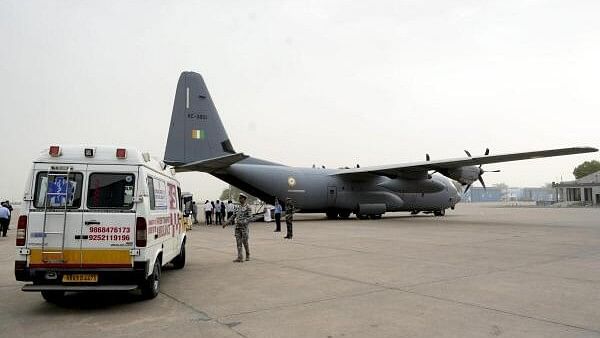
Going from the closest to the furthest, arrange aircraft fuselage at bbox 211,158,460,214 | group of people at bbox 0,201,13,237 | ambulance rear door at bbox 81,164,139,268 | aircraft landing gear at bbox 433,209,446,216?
ambulance rear door at bbox 81,164,139,268
group of people at bbox 0,201,13,237
aircraft fuselage at bbox 211,158,460,214
aircraft landing gear at bbox 433,209,446,216

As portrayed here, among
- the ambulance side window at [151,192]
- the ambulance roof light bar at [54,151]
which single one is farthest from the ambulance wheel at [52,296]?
the ambulance roof light bar at [54,151]

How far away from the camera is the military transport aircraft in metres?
25.3

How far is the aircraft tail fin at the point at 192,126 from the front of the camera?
25.2 m

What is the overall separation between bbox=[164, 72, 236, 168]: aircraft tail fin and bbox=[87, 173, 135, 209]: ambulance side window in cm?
1826

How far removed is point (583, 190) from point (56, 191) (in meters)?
91.2

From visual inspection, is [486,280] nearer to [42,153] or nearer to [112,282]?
[112,282]

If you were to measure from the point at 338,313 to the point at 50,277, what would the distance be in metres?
4.28

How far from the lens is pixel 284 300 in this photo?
7.21 meters

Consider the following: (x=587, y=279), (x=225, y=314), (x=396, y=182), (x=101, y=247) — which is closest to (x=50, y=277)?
(x=101, y=247)

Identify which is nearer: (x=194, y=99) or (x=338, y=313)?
(x=338, y=313)

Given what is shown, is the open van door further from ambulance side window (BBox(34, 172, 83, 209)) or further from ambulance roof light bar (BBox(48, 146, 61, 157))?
ambulance roof light bar (BBox(48, 146, 61, 157))

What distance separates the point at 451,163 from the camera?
27391mm

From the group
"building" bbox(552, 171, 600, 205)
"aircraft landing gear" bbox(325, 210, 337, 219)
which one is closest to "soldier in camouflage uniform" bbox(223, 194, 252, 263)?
"aircraft landing gear" bbox(325, 210, 337, 219)

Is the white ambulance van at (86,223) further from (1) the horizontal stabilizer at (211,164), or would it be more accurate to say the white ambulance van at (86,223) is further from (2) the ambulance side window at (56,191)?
(1) the horizontal stabilizer at (211,164)
